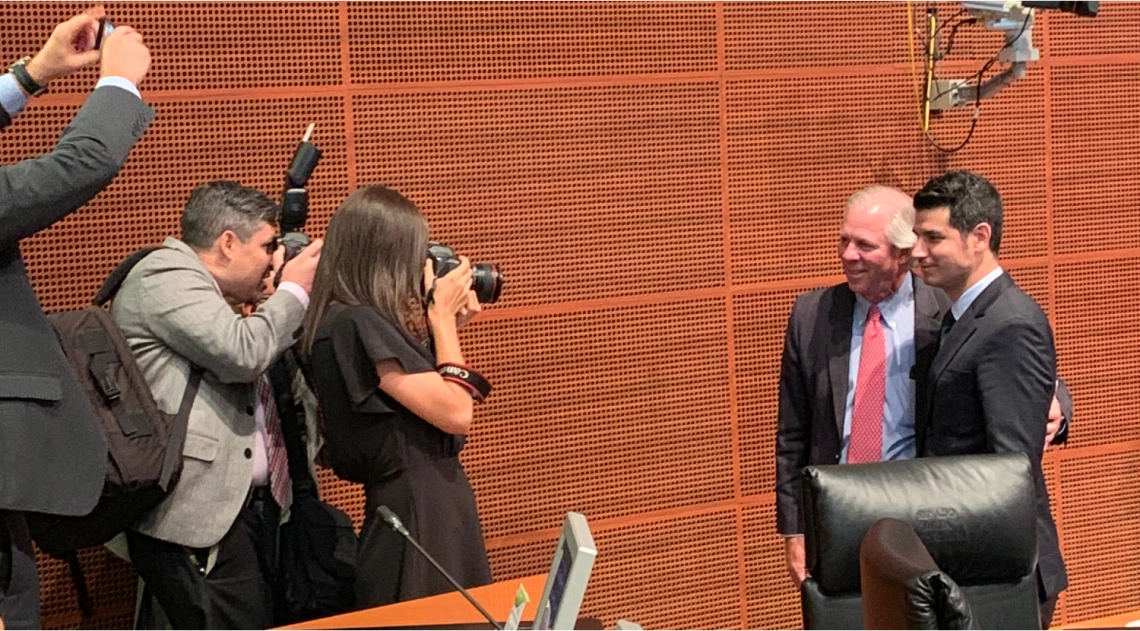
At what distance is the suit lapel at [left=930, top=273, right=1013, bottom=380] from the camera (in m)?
3.54

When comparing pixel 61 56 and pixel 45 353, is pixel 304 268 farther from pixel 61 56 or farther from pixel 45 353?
pixel 45 353

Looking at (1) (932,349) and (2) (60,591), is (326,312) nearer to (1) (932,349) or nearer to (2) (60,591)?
(2) (60,591)

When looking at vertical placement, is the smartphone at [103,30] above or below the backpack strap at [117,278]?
above

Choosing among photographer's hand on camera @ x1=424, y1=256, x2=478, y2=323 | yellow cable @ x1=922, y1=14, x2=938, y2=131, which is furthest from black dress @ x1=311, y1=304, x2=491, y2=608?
yellow cable @ x1=922, y1=14, x2=938, y2=131

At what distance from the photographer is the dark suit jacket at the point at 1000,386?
135 inches

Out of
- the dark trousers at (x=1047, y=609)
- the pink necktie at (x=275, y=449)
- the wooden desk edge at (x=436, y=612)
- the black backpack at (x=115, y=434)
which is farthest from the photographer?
the pink necktie at (x=275, y=449)

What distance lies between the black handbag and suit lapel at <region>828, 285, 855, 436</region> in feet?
4.32

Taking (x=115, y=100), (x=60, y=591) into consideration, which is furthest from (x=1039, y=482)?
(x=60, y=591)

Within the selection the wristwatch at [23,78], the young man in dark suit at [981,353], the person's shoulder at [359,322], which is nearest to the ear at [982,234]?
the young man in dark suit at [981,353]

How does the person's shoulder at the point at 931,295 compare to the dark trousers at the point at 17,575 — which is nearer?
the dark trousers at the point at 17,575

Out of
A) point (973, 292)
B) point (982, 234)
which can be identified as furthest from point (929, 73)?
point (973, 292)

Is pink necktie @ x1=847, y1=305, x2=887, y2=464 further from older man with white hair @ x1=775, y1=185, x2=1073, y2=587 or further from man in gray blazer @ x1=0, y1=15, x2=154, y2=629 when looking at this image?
man in gray blazer @ x1=0, y1=15, x2=154, y2=629

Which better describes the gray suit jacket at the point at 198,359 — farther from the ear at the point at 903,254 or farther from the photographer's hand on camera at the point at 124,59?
the ear at the point at 903,254

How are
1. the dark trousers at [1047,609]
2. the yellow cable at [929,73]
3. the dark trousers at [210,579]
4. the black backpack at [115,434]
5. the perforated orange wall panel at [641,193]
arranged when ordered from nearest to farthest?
the black backpack at [115,434] < the dark trousers at [1047,609] < the dark trousers at [210,579] < the perforated orange wall panel at [641,193] < the yellow cable at [929,73]
